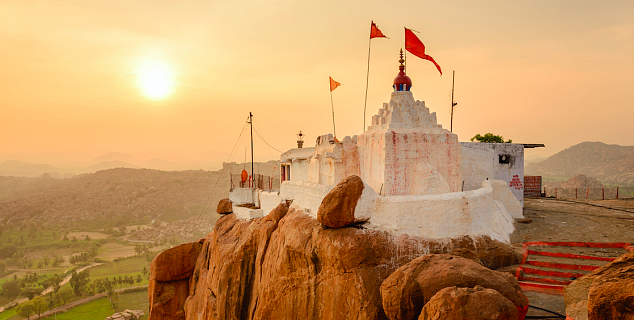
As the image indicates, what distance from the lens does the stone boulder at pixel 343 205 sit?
12.5 m

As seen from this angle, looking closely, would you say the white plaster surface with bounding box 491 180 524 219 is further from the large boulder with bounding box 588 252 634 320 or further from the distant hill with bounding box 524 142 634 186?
the distant hill with bounding box 524 142 634 186

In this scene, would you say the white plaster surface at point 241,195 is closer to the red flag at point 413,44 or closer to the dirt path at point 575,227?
the red flag at point 413,44

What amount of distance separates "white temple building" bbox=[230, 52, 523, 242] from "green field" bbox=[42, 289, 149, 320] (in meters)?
43.2

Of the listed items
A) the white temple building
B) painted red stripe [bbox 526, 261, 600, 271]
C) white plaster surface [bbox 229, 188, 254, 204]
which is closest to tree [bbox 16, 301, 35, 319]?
white plaster surface [bbox 229, 188, 254, 204]

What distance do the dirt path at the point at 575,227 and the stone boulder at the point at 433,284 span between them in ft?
8.62

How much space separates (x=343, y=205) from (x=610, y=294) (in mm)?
7614

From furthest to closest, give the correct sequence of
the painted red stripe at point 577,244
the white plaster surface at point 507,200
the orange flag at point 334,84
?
the orange flag at point 334,84 < the white plaster surface at point 507,200 < the painted red stripe at point 577,244

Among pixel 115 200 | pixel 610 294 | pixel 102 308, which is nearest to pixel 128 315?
pixel 102 308

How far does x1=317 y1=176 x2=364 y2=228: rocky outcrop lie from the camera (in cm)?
1251

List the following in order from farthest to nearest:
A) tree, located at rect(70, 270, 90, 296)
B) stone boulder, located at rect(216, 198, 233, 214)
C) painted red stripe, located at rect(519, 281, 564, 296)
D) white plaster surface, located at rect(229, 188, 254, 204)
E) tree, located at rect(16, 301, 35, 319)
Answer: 1. tree, located at rect(70, 270, 90, 296)
2. tree, located at rect(16, 301, 35, 319)
3. white plaster surface, located at rect(229, 188, 254, 204)
4. stone boulder, located at rect(216, 198, 233, 214)
5. painted red stripe, located at rect(519, 281, 564, 296)

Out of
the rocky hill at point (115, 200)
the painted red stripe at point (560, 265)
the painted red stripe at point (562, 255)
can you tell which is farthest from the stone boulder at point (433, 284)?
the rocky hill at point (115, 200)

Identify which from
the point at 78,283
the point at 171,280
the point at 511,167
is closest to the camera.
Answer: the point at 511,167

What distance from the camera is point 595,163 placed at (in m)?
147

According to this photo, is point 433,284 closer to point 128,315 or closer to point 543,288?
point 543,288
